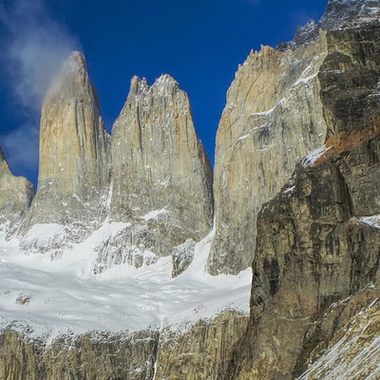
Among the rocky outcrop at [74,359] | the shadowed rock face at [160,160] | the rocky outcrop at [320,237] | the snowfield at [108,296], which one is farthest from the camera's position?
the shadowed rock face at [160,160]

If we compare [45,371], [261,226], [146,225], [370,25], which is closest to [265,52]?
[146,225]

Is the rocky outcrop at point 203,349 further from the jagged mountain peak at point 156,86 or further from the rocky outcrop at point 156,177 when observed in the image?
the jagged mountain peak at point 156,86

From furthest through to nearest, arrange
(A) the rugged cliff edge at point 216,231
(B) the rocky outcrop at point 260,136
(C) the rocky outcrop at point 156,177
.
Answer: (C) the rocky outcrop at point 156,177, (B) the rocky outcrop at point 260,136, (A) the rugged cliff edge at point 216,231

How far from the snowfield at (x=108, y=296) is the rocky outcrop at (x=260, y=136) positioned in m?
6.74

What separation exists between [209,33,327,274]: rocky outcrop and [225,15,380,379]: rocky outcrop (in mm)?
62475

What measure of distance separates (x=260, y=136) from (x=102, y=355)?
42581 millimetres

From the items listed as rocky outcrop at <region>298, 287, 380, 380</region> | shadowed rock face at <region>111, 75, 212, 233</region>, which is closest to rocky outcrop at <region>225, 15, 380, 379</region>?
rocky outcrop at <region>298, 287, 380, 380</region>

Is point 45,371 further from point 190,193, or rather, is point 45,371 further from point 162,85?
point 162,85

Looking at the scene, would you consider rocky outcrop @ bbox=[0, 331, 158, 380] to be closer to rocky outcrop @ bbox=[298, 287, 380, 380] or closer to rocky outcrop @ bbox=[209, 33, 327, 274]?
rocky outcrop @ bbox=[209, 33, 327, 274]

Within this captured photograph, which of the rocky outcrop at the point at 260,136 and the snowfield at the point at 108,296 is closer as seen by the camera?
the snowfield at the point at 108,296

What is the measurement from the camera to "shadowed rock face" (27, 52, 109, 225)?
188375 millimetres

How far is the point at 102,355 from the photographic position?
13188 centimetres

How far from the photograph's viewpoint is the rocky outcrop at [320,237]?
65.6 m

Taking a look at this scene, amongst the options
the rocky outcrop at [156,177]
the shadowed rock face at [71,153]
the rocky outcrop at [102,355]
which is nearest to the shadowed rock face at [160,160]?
the rocky outcrop at [156,177]
